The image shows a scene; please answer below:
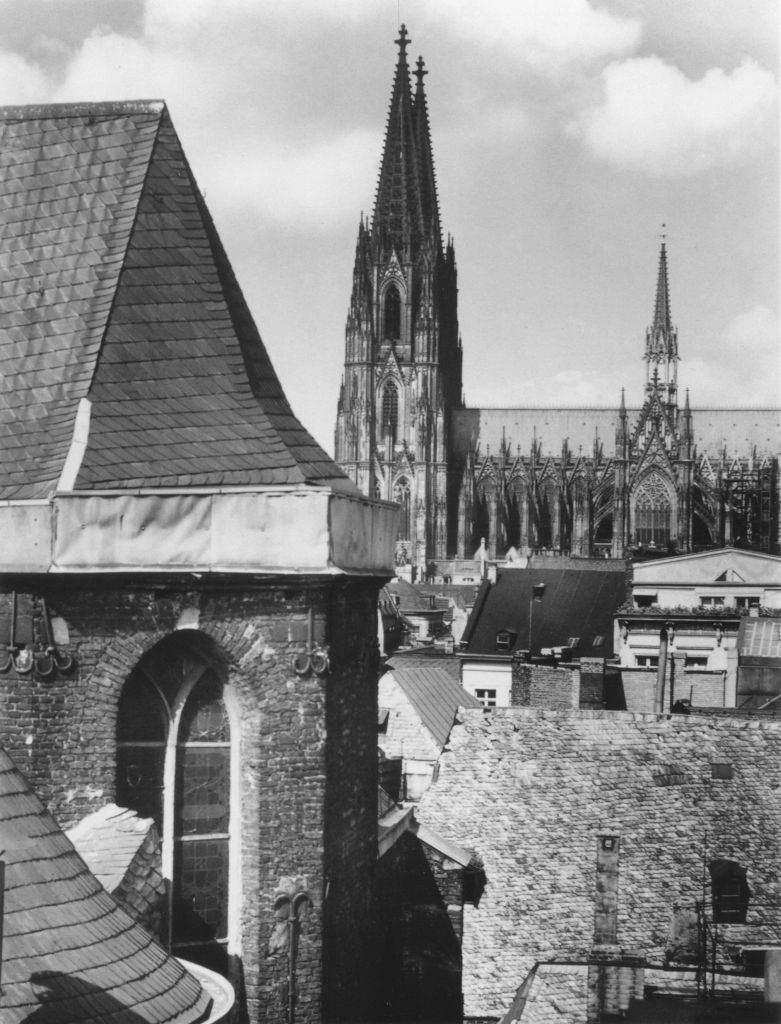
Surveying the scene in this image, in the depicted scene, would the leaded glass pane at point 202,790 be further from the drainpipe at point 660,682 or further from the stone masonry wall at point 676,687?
the stone masonry wall at point 676,687

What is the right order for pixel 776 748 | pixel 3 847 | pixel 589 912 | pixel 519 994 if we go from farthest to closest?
pixel 776 748 → pixel 589 912 → pixel 519 994 → pixel 3 847

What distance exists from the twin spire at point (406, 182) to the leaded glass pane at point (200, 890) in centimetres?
9960

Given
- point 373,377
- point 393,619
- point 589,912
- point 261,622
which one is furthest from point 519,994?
point 373,377

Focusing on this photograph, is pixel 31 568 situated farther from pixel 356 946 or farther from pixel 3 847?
pixel 356 946

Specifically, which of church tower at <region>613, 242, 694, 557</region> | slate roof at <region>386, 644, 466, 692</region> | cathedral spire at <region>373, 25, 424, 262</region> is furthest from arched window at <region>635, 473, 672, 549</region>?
slate roof at <region>386, 644, 466, 692</region>

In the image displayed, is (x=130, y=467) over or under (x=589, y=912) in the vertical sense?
over

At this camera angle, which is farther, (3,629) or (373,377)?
(373,377)

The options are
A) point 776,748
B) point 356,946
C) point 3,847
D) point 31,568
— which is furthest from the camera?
point 776,748

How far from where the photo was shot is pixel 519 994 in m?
14.2

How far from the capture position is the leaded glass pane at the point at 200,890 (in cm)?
945

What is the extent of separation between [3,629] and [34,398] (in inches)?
75.3

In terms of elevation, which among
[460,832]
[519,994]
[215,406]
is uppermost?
[215,406]

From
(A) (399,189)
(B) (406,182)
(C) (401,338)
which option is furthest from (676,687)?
(B) (406,182)

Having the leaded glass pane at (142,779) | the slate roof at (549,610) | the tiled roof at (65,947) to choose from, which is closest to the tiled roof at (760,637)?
the slate roof at (549,610)
